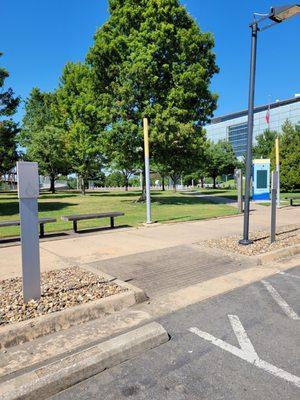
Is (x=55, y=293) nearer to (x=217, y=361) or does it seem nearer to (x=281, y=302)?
(x=217, y=361)

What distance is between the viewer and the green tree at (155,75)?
19.6m

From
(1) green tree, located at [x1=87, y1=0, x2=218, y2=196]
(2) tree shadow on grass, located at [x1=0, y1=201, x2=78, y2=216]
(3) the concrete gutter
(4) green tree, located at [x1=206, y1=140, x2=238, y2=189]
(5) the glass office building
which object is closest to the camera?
(3) the concrete gutter

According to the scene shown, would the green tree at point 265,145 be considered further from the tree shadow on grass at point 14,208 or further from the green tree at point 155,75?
the tree shadow on grass at point 14,208

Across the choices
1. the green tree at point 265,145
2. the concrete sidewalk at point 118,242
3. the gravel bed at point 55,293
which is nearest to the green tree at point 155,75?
the concrete sidewalk at point 118,242

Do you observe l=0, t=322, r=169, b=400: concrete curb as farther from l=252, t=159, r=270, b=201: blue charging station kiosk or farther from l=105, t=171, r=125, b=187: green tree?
l=105, t=171, r=125, b=187: green tree

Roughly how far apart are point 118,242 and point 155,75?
530 inches

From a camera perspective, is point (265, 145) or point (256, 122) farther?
point (256, 122)

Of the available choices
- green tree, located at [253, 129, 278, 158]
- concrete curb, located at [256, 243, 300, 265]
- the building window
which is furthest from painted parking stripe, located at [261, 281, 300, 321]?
the building window

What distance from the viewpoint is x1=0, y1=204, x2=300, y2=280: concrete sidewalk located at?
7.33 m

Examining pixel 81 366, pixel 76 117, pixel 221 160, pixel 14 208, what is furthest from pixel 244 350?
pixel 221 160

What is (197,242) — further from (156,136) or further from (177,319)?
(156,136)

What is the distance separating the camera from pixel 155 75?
20.2 metres

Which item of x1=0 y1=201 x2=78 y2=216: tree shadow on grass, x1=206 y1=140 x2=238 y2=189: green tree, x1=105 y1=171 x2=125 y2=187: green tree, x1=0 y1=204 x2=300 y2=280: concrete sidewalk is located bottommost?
x1=0 y1=204 x2=300 y2=280: concrete sidewalk

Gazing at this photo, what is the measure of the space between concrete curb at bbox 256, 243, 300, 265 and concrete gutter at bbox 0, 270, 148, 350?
3082 millimetres
